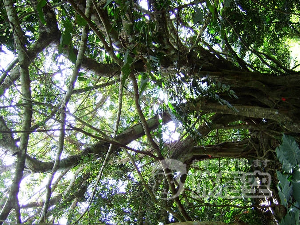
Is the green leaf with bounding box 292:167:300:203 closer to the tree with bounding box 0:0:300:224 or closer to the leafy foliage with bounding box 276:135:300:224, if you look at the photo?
the leafy foliage with bounding box 276:135:300:224

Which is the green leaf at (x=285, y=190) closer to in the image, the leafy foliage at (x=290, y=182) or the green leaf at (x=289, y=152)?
the leafy foliage at (x=290, y=182)

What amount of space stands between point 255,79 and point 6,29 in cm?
213

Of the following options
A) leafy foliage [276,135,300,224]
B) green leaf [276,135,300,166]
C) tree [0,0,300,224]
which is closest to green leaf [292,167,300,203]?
leafy foliage [276,135,300,224]

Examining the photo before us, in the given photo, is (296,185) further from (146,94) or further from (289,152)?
(146,94)

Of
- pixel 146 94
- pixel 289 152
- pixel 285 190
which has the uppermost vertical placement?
pixel 146 94

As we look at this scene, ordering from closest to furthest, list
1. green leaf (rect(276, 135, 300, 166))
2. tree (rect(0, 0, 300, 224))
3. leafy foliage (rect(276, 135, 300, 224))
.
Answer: leafy foliage (rect(276, 135, 300, 224)), green leaf (rect(276, 135, 300, 166)), tree (rect(0, 0, 300, 224))

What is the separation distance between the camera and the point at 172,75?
1.99 meters

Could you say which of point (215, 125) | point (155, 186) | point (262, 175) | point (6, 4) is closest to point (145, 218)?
point (155, 186)

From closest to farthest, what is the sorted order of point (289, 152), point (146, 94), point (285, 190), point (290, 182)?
point (285, 190), point (290, 182), point (289, 152), point (146, 94)

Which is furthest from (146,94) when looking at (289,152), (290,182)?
(290,182)

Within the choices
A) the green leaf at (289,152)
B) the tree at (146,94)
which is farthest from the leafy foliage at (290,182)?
the tree at (146,94)

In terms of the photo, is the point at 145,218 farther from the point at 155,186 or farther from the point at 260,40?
the point at 260,40

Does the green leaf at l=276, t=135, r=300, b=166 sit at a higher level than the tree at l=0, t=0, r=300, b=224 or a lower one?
lower

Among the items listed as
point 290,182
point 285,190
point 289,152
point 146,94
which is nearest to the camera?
point 285,190
